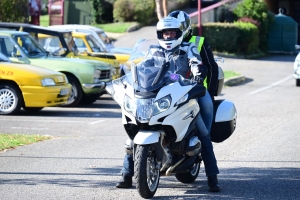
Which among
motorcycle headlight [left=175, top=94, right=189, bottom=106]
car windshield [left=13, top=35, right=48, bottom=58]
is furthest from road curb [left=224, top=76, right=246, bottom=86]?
motorcycle headlight [left=175, top=94, right=189, bottom=106]

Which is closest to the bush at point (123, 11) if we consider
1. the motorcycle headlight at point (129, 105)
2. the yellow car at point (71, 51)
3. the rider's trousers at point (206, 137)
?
the yellow car at point (71, 51)

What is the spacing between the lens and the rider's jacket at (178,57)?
25.4ft

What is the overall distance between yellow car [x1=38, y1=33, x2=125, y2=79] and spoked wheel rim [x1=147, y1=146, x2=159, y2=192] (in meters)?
11.7

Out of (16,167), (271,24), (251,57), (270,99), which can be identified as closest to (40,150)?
(16,167)

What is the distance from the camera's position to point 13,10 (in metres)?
29.9

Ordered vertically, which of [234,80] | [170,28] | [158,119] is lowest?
[234,80]

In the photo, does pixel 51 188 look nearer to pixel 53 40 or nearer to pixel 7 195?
pixel 7 195

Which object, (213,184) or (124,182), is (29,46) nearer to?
(124,182)

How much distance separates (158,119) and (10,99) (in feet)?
29.2

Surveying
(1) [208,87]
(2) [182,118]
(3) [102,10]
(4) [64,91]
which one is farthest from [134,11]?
(2) [182,118]

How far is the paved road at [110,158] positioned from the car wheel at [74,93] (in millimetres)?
363

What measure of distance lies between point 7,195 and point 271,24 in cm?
3393

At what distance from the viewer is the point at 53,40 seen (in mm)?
19844

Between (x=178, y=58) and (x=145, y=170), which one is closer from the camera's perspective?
(x=145, y=170)
